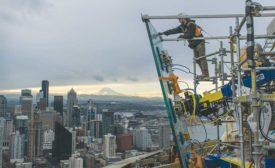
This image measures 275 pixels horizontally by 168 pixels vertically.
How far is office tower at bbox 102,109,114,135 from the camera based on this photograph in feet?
140

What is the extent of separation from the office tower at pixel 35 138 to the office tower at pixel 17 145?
91cm

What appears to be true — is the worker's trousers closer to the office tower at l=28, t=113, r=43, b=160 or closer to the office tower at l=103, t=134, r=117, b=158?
the office tower at l=103, t=134, r=117, b=158

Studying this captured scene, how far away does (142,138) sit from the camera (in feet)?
86.5

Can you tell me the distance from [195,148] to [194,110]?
972 millimetres

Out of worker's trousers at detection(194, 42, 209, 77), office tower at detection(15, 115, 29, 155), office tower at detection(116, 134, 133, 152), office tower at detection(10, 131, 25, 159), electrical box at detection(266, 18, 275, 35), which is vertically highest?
electrical box at detection(266, 18, 275, 35)

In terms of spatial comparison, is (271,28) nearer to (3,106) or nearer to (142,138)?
(142,138)

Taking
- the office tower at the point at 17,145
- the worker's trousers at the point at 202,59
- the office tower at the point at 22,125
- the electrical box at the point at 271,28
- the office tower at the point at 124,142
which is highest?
the electrical box at the point at 271,28

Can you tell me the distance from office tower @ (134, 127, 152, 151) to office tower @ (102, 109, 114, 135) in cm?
1441

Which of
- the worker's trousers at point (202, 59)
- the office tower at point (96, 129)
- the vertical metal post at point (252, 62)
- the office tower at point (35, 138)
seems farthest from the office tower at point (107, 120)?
the vertical metal post at point (252, 62)

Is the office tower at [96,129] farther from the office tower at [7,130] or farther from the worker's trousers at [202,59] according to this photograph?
the worker's trousers at [202,59]

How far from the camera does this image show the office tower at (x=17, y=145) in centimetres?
3831

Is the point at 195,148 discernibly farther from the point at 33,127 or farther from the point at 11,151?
the point at 33,127

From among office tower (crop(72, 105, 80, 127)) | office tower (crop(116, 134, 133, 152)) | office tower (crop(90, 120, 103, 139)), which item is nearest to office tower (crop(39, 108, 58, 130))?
office tower (crop(72, 105, 80, 127))

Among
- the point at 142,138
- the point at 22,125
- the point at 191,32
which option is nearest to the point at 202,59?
the point at 191,32
